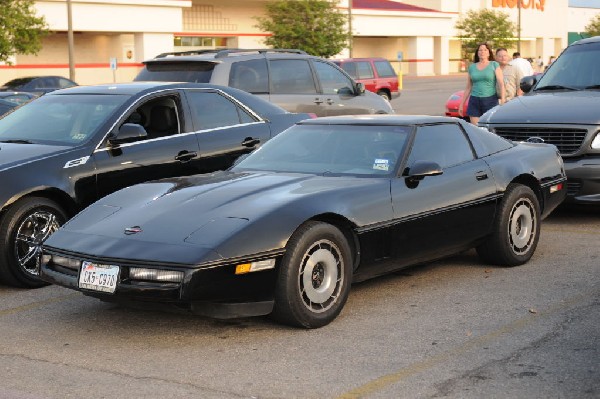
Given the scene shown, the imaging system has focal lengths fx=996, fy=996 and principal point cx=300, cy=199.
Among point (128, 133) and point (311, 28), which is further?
point (311, 28)

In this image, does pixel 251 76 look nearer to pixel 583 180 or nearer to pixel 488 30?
pixel 583 180

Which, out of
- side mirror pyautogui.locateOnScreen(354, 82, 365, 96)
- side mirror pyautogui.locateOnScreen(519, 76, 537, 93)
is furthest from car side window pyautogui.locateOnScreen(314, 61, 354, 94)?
side mirror pyautogui.locateOnScreen(519, 76, 537, 93)

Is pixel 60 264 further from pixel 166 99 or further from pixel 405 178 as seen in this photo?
pixel 166 99

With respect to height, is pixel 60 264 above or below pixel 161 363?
above

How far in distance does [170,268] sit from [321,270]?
1032 mm

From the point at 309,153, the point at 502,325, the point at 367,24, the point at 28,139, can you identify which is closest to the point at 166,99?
the point at 28,139

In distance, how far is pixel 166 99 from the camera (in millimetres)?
9008

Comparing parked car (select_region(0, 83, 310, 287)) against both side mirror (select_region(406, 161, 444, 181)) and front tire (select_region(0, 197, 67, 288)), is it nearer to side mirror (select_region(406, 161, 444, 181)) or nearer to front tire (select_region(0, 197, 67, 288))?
front tire (select_region(0, 197, 67, 288))

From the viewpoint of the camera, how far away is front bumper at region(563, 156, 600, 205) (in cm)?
990

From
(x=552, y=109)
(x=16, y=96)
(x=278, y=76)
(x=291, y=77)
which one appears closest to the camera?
(x=552, y=109)

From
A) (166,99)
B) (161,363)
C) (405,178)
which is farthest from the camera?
(166,99)

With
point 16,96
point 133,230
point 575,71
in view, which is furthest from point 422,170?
point 16,96

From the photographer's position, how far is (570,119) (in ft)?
33.5

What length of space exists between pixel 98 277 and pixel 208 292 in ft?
2.35
